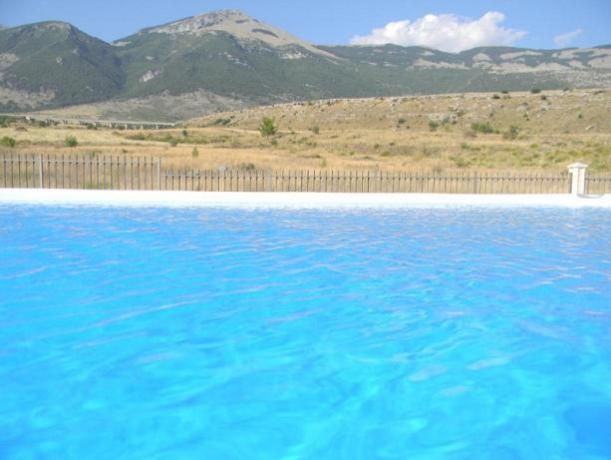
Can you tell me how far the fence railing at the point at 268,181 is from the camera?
20.8 meters

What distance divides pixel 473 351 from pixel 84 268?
5.96m

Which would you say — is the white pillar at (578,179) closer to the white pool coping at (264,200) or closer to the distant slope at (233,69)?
the white pool coping at (264,200)

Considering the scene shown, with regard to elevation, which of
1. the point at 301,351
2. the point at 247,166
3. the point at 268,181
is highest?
the point at 247,166

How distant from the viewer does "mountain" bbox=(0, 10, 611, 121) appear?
128250 mm

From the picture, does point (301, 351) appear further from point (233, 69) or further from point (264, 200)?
point (233, 69)

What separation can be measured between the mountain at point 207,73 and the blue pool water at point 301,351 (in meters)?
115

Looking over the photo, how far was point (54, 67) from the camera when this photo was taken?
461ft

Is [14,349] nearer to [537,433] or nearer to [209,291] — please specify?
[209,291]

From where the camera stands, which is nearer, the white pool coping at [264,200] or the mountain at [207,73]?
the white pool coping at [264,200]

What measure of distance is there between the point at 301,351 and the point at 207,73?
482 feet

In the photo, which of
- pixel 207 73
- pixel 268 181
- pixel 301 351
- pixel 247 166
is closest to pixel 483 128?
pixel 247 166

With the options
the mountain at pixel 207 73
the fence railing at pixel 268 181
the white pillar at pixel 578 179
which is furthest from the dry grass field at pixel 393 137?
the mountain at pixel 207 73

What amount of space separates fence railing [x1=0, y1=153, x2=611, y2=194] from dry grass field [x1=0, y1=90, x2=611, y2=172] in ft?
8.94

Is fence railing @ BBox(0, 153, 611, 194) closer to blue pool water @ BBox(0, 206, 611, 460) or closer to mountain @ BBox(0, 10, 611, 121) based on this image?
blue pool water @ BBox(0, 206, 611, 460)
